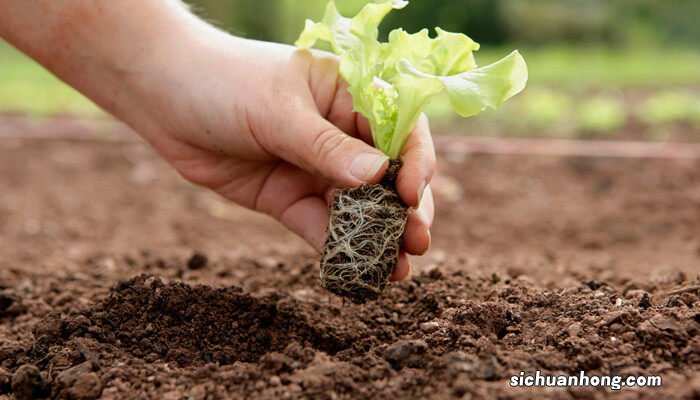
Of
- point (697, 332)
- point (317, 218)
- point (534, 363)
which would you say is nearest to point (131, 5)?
point (317, 218)

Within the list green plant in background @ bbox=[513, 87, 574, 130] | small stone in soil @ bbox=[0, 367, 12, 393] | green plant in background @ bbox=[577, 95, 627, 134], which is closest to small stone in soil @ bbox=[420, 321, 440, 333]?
small stone in soil @ bbox=[0, 367, 12, 393]

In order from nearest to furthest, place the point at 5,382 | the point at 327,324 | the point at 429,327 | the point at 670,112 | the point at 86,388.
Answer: the point at 86,388 < the point at 5,382 < the point at 429,327 < the point at 327,324 < the point at 670,112

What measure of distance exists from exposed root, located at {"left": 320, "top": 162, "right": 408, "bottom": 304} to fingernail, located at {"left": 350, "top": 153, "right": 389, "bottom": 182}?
75 mm

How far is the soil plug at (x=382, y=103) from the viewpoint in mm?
2549

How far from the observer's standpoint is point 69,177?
6801 mm

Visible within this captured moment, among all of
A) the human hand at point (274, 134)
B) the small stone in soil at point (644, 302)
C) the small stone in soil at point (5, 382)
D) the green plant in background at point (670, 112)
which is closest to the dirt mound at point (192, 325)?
the small stone in soil at point (5, 382)

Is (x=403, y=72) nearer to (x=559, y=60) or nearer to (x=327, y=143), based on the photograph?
(x=327, y=143)

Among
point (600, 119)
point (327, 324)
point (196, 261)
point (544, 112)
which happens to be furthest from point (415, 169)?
point (544, 112)

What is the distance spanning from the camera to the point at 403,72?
2.45m

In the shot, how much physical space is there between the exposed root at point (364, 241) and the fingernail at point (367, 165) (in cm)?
8

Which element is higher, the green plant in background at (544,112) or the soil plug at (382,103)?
the green plant in background at (544,112)

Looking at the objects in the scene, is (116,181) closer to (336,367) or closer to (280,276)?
(280,276)

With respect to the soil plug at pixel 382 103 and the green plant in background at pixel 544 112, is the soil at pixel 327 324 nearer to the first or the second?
the soil plug at pixel 382 103

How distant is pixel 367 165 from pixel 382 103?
31cm
